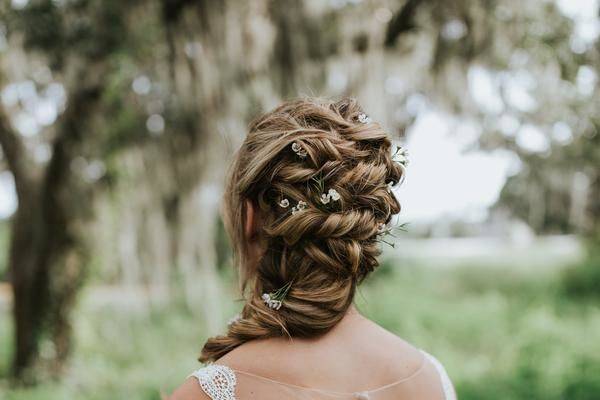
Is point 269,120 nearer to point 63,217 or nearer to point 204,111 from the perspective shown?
point 204,111

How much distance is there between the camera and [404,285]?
52.5 feet

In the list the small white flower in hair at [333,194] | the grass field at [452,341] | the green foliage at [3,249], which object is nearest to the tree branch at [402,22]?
A: the grass field at [452,341]

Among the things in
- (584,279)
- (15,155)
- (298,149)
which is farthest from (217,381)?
(584,279)

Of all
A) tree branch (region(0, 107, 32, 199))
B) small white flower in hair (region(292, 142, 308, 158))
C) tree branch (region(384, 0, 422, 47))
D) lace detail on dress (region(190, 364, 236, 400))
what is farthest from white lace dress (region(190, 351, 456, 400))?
tree branch (region(0, 107, 32, 199))

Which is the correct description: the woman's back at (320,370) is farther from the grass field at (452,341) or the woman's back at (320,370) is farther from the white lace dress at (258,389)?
the grass field at (452,341)

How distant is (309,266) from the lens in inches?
55.1

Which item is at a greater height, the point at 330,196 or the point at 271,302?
the point at 330,196

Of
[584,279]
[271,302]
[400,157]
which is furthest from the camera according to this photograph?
[584,279]

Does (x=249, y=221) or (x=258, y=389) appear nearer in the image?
(x=258, y=389)

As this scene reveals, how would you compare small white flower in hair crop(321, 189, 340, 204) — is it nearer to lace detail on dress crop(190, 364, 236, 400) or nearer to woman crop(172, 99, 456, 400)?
woman crop(172, 99, 456, 400)

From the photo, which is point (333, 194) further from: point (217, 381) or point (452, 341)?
point (452, 341)

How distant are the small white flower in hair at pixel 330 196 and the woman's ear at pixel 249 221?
16cm

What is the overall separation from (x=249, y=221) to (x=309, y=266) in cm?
16

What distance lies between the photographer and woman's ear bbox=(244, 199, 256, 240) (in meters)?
1.44
